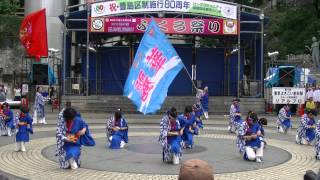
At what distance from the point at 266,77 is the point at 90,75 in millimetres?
11502

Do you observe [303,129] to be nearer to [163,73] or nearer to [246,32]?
[163,73]

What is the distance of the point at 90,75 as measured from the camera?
1348 inches

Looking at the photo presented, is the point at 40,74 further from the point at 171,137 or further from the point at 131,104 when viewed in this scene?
the point at 171,137

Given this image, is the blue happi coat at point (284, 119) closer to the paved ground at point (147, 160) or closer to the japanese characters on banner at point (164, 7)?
the paved ground at point (147, 160)

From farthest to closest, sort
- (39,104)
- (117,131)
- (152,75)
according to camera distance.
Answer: (39,104) → (117,131) → (152,75)

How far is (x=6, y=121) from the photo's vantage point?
64.1 ft

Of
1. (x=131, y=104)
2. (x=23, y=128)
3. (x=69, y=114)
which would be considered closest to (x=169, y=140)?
(x=69, y=114)

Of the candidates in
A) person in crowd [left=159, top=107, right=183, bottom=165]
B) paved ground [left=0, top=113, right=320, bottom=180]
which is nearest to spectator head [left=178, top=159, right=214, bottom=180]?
paved ground [left=0, top=113, right=320, bottom=180]

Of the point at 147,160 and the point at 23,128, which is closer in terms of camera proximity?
the point at 147,160

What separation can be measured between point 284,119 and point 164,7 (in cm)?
1051

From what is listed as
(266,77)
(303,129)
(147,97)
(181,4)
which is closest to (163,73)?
(147,97)

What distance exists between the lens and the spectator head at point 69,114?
40.9 ft

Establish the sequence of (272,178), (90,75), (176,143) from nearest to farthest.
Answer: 1. (272,178)
2. (176,143)
3. (90,75)

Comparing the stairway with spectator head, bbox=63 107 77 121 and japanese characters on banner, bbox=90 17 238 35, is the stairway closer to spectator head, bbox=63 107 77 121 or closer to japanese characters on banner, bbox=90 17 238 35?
japanese characters on banner, bbox=90 17 238 35
